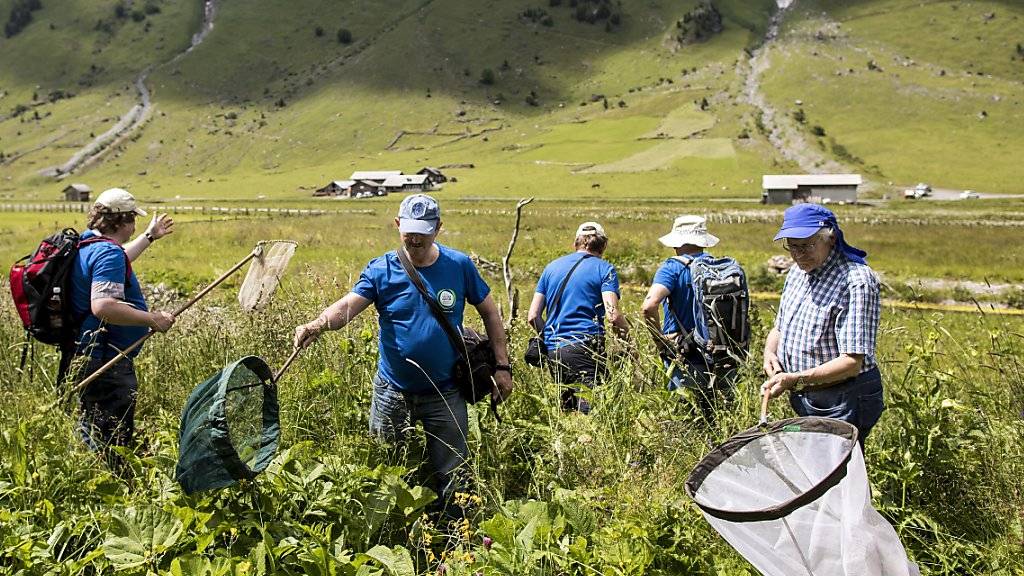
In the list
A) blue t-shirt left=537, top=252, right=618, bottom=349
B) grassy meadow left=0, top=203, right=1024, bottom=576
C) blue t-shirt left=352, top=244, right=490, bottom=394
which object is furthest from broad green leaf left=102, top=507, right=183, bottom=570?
blue t-shirt left=537, top=252, right=618, bottom=349

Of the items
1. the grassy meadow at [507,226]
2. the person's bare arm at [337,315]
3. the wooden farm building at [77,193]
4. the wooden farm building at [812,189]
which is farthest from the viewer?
the wooden farm building at [77,193]

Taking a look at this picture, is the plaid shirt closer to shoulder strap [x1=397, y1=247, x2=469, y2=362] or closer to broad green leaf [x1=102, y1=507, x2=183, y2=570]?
shoulder strap [x1=397, y1=247, x2=469, y2=362]

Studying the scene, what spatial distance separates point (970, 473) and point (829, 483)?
7.06ft

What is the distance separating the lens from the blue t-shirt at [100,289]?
15.1ft

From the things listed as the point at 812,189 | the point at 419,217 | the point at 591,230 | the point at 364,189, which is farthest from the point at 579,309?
the point at 364,189

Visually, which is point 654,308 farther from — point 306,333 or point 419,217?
point 306,333

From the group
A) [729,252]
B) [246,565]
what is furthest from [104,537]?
[729,252]

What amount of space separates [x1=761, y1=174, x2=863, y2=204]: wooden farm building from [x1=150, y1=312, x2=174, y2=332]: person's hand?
2814 inches

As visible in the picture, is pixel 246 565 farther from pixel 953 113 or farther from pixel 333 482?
pixel 953 113

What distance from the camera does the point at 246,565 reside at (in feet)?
9.74

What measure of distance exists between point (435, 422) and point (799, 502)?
96.2 inches

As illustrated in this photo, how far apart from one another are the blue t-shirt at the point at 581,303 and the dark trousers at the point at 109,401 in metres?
3.12

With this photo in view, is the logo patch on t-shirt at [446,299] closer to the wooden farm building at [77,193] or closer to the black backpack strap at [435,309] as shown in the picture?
the black backpack strap at [435,309]

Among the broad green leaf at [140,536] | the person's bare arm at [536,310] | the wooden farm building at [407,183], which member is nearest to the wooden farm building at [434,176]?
the wooden farm building at [407,183]
